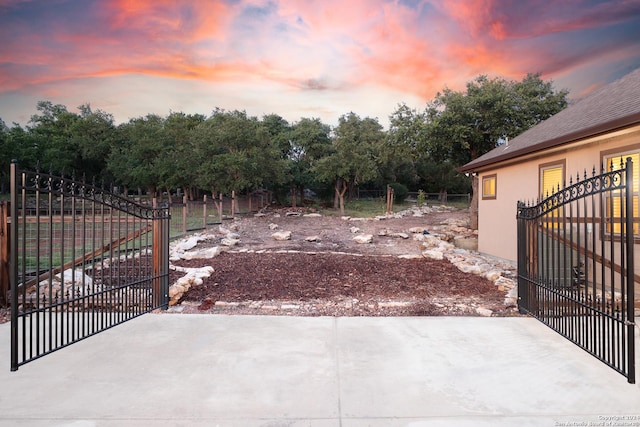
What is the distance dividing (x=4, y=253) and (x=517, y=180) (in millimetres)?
11602

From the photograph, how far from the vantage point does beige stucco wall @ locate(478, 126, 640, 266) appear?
701cm

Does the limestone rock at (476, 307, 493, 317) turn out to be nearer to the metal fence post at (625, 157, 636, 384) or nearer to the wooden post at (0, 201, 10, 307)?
the metal fence post at (625, 157, 636, 384)

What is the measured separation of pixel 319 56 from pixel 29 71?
18648 millimetres

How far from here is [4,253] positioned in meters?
5.01

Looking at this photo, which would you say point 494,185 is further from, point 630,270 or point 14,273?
point 14,273

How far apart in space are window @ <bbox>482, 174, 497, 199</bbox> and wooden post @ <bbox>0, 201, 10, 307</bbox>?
12058 millimetres

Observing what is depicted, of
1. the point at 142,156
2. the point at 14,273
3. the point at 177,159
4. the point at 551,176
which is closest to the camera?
the point at 14,273

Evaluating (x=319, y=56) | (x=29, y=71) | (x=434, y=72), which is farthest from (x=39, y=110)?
(x=434, y=72)

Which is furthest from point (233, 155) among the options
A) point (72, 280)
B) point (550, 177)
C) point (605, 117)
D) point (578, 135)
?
point (72, 280)

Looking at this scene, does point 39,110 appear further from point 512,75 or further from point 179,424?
point 179,424

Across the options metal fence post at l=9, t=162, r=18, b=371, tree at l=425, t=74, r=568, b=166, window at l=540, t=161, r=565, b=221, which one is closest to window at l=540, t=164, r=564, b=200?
window at l=540, t=161, r=565, b=221

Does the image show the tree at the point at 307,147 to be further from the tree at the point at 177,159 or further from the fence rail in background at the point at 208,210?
the tree at the point at 177,159

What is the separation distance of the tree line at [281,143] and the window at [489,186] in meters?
6.15

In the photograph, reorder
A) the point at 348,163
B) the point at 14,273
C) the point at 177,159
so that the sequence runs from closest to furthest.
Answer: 1. the point at 14,273
2. the point at 348,163
3. the point at 177,159
